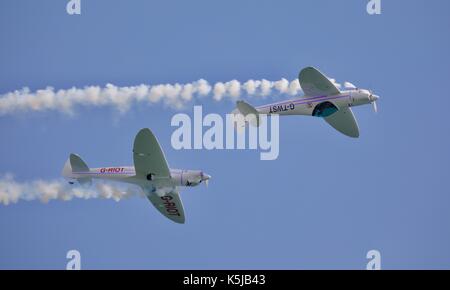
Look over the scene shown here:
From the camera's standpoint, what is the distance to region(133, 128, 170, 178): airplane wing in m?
45.8

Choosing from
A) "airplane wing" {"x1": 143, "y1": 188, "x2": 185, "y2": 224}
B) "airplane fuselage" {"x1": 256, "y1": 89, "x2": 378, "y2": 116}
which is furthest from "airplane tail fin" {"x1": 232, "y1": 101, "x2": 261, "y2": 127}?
"airplane wing" {"x1": 143, "y1": 188, "x2": 185, "y2": 224}

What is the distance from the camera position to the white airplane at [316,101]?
162 feet

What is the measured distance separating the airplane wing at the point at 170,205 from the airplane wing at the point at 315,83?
7.35 metres

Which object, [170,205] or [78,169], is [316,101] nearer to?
[170,205]

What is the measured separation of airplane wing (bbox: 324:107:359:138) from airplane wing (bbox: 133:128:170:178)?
9307 millimetres

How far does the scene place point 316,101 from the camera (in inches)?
1976

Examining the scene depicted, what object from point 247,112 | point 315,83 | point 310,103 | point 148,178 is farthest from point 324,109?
point 148,178

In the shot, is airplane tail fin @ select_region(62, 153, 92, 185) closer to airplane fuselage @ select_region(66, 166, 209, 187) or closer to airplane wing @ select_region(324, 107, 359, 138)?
airplane fuselage @ select_region(66, 166, 209, 187)

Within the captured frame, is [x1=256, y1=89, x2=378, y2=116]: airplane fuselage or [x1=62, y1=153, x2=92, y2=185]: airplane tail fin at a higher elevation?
[x1=256, y1=89, x2=378, y2=116]: airplane fuselage

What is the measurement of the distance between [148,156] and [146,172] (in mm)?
946
